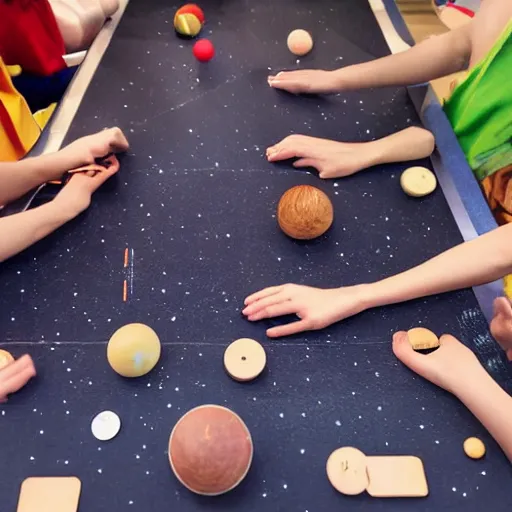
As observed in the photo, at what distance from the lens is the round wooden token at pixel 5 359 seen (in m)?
0.78

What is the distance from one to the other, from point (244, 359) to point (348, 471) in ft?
0.69

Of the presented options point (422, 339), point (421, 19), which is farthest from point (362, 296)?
point (421, 19)

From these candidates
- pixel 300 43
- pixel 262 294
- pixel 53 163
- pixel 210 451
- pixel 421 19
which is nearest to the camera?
pixel 210 451

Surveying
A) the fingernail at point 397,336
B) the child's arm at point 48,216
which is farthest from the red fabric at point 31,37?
the fingernail at point 397,336

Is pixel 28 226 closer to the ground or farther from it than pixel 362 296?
farther from it

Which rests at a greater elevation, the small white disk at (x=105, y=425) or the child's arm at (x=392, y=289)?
the small white disk at (x=105, y=425)

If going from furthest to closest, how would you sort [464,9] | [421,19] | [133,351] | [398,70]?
[421,19], [464,9], [398,70], [133,351]

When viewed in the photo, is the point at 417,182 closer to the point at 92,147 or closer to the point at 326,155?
the point at 326,155

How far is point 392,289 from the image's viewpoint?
86 centimetres

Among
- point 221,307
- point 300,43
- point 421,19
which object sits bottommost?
point 421,19

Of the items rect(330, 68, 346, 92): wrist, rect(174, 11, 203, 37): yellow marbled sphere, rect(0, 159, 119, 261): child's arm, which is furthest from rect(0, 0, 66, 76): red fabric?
rect(330, 68, 346, 92): wrist

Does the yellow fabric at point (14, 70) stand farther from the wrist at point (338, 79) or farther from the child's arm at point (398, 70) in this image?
the wrist at point (338, 79)

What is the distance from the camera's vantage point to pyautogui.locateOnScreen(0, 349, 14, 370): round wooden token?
2.56ft

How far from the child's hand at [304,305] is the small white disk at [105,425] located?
0.81 feet
